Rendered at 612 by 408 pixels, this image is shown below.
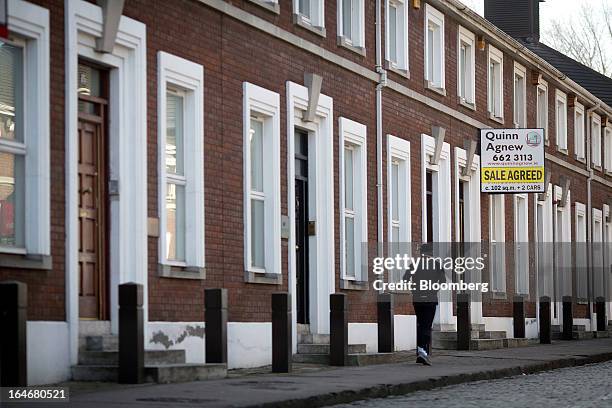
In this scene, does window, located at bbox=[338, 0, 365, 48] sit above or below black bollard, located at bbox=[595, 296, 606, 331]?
above

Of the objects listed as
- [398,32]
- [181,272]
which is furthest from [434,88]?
[181,272]

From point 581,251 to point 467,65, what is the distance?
12.3 metres

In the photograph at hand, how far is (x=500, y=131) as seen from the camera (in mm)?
29594

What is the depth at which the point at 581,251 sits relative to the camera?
140 ft

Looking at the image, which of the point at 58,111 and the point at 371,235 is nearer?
the point at 58,111

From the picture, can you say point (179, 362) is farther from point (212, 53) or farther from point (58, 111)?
point (212, 53)

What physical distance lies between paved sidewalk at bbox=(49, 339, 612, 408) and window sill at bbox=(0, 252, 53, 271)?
1.58 m

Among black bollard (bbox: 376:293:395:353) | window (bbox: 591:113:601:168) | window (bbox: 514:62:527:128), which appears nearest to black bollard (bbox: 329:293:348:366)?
black bollard (bbox: 376:293:395:353)

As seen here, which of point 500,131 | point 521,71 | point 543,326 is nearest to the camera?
point 500,131

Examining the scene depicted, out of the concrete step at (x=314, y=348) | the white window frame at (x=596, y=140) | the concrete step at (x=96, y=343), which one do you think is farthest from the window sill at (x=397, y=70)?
the white window frame at (x=596, y=140)

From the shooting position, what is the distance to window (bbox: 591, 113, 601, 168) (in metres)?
45.4

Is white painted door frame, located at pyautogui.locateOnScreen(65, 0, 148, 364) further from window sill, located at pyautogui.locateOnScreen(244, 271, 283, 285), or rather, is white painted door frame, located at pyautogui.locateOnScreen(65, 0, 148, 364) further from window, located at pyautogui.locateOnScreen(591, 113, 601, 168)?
window, located at pyautogui.locateOnScreen(591, 113, 601, 168)

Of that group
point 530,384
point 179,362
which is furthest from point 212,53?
point 530,384

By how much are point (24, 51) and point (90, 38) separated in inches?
45.9
